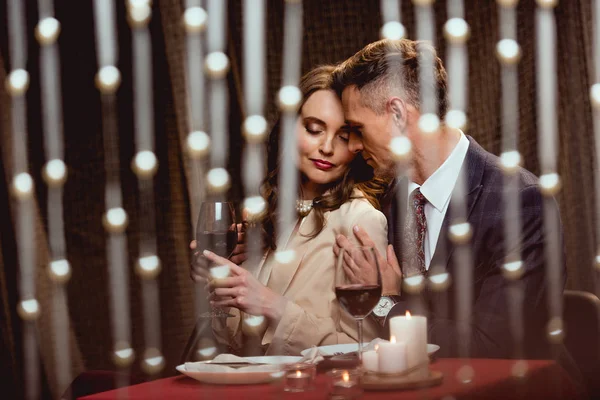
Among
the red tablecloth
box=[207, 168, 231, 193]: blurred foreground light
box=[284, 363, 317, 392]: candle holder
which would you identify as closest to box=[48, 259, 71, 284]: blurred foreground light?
box=[207, 168, 231, 193]: blurred foreground light

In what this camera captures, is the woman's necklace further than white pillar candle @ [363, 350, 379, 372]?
Yes

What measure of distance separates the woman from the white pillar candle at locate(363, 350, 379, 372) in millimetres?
605

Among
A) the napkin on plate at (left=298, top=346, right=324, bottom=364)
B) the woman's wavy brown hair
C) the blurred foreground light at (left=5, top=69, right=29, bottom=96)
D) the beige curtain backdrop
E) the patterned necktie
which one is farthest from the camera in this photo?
the blurred foreground light at (left=5, top=69, right=29, bottom=96)

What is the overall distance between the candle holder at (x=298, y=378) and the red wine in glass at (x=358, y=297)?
141 millimetres

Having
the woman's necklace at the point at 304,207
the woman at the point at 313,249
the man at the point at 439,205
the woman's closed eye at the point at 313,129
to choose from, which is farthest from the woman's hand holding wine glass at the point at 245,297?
the woman's closed eye at the point at 313,129

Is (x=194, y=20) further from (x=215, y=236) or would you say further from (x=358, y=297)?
(x=358, y=297)

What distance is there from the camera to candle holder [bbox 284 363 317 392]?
0.98 metres

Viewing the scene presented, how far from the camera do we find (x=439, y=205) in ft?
5.99

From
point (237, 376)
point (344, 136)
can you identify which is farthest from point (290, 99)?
point (237, 376)

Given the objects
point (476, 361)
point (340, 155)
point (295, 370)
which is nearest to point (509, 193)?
point (340, 155)

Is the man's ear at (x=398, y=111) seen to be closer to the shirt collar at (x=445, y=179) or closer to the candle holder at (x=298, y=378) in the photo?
the shirt collar at (x=445, y=179)

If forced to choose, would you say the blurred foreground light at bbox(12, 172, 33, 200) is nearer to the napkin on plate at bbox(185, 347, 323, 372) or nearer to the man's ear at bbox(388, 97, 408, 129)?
the man's ear at bbox(388, 97, 408, 129)

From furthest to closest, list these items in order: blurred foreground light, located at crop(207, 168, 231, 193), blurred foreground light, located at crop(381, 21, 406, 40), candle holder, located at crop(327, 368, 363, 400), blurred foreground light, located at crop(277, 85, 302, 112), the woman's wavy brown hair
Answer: blurred foreground light, located at crop(207, 168, 231, 193) → blurred foreground light, located at crop(381, 21, 406, 40) → blurred foreground light, located at crop(277, 85, 302, 112) → the woman's wavy brown hair → candle holder, located at crop(327, 368, 363, 400)

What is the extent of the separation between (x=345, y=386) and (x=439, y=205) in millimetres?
977
